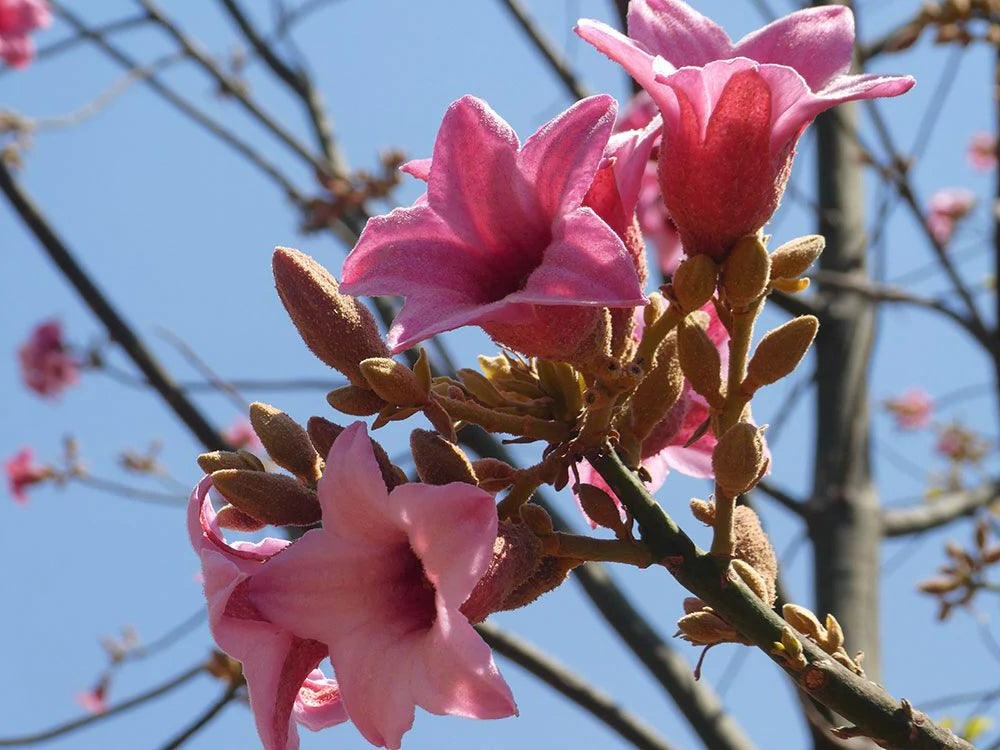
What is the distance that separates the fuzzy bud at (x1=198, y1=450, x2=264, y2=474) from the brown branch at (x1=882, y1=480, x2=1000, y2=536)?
222cm

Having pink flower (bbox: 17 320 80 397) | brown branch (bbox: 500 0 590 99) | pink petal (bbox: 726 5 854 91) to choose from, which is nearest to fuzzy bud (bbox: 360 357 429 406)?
pink petal (bbox: 726 5 854 91)

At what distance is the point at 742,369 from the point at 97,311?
1819 mm

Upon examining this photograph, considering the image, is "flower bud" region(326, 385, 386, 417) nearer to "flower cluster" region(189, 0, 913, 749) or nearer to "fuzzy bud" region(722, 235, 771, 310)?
"flower cluster" region(189, 0, 913, 749)

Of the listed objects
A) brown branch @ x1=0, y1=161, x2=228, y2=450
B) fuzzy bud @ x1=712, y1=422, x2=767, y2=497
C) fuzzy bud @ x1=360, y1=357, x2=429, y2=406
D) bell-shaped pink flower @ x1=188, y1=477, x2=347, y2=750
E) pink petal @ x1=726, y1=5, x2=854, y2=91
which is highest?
brown branch @ x1=0, y1=161, x2=228, y2=450

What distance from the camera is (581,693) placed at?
2.29 m

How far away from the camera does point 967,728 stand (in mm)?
2648

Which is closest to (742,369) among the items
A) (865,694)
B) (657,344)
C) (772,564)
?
(657,344)

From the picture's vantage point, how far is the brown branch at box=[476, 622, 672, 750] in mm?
2260

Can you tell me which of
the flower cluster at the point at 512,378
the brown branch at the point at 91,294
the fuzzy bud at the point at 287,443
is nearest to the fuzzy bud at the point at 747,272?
the flower cluster at the point at 512,378

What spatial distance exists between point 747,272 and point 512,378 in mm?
250

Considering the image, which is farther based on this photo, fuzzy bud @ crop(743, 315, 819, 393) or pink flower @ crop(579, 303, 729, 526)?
pink flower @ crop(579, 303, 729, 526)

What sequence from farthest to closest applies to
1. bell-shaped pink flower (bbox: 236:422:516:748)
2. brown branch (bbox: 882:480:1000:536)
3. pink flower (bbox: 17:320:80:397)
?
pink flower (bbox: 17:320:80:397)
brown branch (bbox: 882:480:1000:536)
bell-shaped pink flower (bbox: 236:422:516:748)

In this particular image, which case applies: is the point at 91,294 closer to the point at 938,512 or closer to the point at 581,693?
the point at 581,693

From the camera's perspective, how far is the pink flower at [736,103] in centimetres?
89
